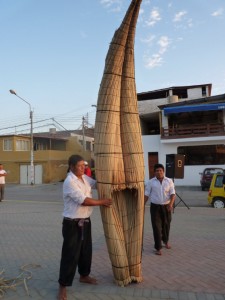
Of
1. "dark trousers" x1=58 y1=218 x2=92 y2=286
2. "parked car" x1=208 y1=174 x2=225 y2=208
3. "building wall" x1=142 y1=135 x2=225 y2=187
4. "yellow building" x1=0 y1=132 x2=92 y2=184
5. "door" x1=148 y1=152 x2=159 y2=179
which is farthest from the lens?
Result: "yellow building" x1=0 y1=132 x2=92 y2=184

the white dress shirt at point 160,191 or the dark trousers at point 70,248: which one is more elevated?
the white dress shirt at point 160,191

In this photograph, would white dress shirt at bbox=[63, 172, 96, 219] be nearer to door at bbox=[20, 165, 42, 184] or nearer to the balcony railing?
the balcony railing

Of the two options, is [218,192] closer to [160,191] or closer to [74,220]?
[160,191]

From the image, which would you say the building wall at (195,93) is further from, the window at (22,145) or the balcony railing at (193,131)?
the window at (22,145)

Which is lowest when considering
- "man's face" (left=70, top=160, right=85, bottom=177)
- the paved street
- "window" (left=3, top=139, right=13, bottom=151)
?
the paved street

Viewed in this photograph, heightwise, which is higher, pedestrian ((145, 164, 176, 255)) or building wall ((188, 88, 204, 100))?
building wall ((188, 88, 204, 100))

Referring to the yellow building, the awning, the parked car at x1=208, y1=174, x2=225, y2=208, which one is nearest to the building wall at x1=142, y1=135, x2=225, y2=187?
the awning

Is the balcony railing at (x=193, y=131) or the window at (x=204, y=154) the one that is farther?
the window at (x=204, y=154)

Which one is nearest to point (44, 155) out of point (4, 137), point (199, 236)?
point (4, 137)

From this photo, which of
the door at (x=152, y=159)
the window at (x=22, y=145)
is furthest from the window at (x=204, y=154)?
the window at (x=22, y=145)

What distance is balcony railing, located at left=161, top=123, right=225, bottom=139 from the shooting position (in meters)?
25.4

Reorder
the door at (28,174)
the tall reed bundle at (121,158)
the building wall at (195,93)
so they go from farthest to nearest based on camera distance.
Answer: the door at (28,174)
the building wall at (195,93)
the tall reed bundle at (121,158)

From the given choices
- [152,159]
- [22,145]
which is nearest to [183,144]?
[152,159]

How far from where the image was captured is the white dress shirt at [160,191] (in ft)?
21.0
